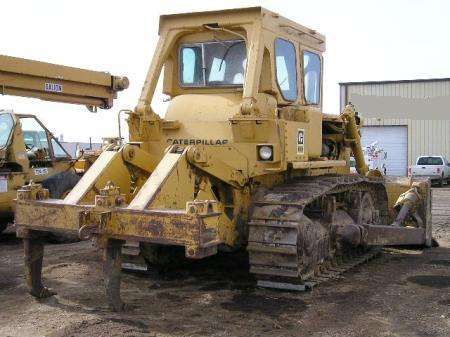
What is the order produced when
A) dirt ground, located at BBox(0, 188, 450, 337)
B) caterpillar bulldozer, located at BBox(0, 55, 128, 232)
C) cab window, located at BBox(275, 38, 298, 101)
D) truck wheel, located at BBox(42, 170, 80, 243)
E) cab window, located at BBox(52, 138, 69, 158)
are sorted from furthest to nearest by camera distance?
1. cab window, located at BBox(52, 138, 69, 158)
2. truck wheel, located at BBox(42, 170, 80, 243)
3. caterpillar bulldozer, located at BBox(0, 55, 128, 232)
4. cab window, located at BBox(275, 38, 298, 101)
5. dirt ground, located at BBox(0, 188, 450, 337)

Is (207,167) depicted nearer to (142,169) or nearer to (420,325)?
(142,169)

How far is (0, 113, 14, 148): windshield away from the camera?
1074 cm

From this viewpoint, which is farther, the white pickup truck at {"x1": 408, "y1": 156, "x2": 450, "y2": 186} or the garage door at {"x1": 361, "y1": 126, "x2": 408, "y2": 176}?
the garage door at {"x1": 361, "y1": 126, "x2": 408, "y2": 176}

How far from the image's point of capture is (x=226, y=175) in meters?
6.57

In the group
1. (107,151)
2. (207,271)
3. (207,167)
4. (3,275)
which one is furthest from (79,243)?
(207,167)

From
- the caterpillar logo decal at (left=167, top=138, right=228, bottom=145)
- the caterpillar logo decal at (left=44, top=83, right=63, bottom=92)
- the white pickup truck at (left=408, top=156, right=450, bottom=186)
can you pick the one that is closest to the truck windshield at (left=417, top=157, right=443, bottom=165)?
the white pickup truck at (left=408, top=156, right=450, bottom=186)

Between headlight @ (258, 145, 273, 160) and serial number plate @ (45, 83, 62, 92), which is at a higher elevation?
serial number plate @ (45, 83, 62, 92)

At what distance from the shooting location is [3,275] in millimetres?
7887

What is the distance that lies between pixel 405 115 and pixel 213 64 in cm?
2747

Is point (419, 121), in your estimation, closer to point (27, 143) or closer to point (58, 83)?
point (27, 143)

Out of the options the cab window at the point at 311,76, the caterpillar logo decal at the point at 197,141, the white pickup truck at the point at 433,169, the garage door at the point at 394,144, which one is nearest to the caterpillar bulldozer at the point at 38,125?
the caterpillar logo decal at the point at 197,141

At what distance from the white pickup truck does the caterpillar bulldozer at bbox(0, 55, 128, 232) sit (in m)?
19.4

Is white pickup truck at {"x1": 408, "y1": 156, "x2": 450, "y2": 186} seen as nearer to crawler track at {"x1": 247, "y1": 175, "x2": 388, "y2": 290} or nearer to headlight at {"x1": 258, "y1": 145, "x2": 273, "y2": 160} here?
crawler track at {"x1": 247, "y1": 175, "x2": 388, "y2": 290}

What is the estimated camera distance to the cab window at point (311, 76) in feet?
26.5
